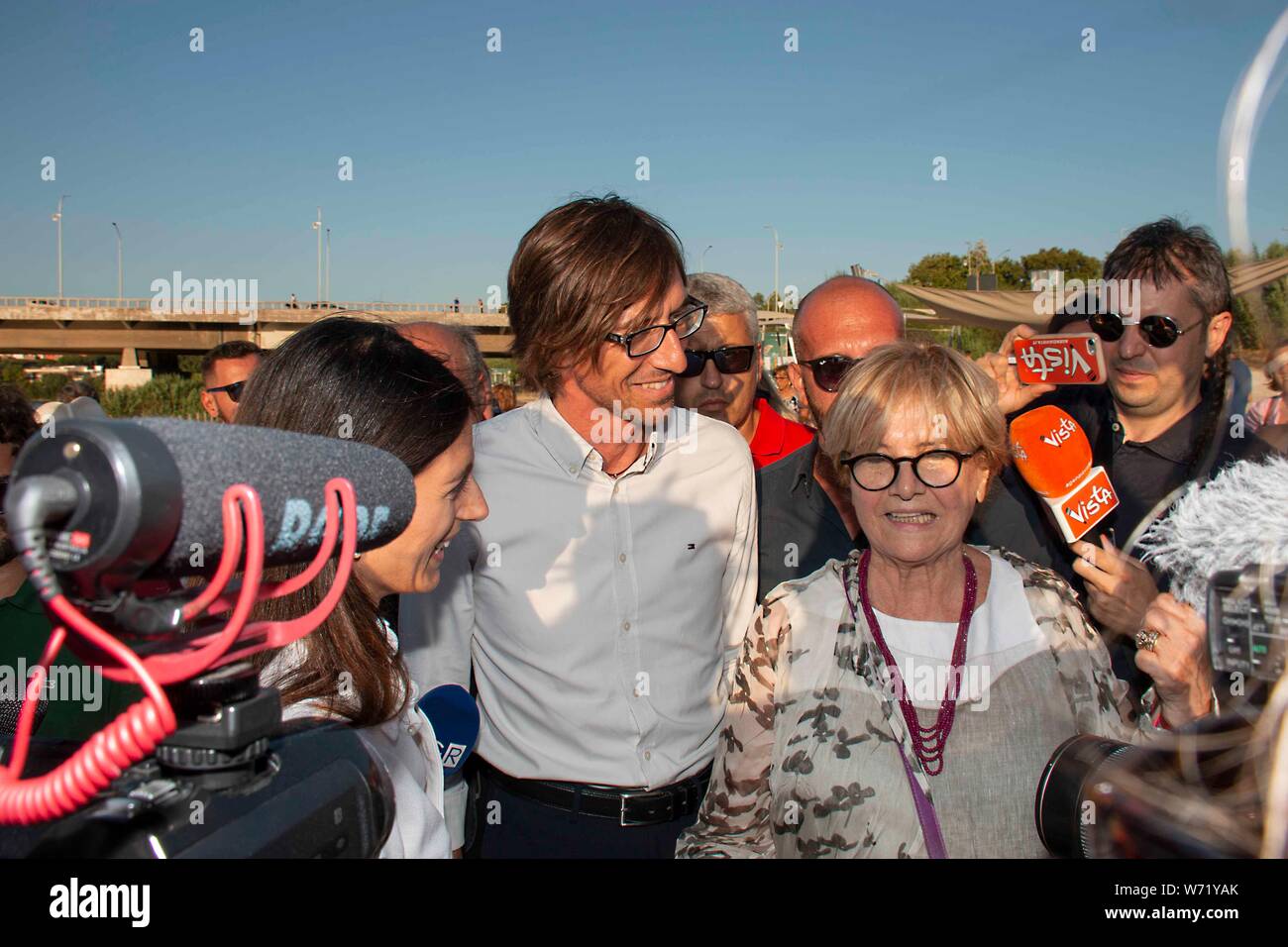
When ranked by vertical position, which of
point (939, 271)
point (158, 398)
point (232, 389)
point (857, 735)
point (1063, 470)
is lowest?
point (857, 735)

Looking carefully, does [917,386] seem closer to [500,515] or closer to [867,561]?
[867,561]

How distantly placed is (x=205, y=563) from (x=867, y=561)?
5.79ft

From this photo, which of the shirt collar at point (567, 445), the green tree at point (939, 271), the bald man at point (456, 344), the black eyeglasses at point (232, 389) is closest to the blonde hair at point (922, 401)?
the shirt collar at point (567, 445)

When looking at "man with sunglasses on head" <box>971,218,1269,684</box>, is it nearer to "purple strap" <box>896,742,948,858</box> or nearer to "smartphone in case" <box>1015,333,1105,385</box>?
"smartphone in case" <box>1015,333,1105,385</box>

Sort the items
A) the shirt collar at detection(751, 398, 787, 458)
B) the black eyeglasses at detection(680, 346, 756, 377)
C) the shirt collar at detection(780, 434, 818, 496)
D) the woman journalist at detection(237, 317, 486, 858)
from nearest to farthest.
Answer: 1. the woman journalist at detection(237, 317, 486, 858)
2. the shirt collar at detection(780, 434, 818, 496)
3. the black eyeglasses at detection(680, 346, 756, 377)
4. the shirt collar at detection(751, 398, 787, 458)

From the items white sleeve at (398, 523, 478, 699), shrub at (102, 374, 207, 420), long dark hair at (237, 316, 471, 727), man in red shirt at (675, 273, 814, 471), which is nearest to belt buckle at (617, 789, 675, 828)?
white sleeve at (398, 523, 478, 699)

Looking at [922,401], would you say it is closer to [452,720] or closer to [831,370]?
[831,370]

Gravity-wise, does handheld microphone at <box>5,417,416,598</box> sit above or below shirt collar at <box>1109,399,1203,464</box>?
below

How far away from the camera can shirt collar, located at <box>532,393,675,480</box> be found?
8.53 ft

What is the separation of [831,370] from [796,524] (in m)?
0.61

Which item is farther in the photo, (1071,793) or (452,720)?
(452,720)

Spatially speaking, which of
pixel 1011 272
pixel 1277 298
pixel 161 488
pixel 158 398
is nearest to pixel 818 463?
pixel 1277 298

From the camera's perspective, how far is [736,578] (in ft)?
8.95

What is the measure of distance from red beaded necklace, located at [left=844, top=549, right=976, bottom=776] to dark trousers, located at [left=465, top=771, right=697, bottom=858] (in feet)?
2.65
